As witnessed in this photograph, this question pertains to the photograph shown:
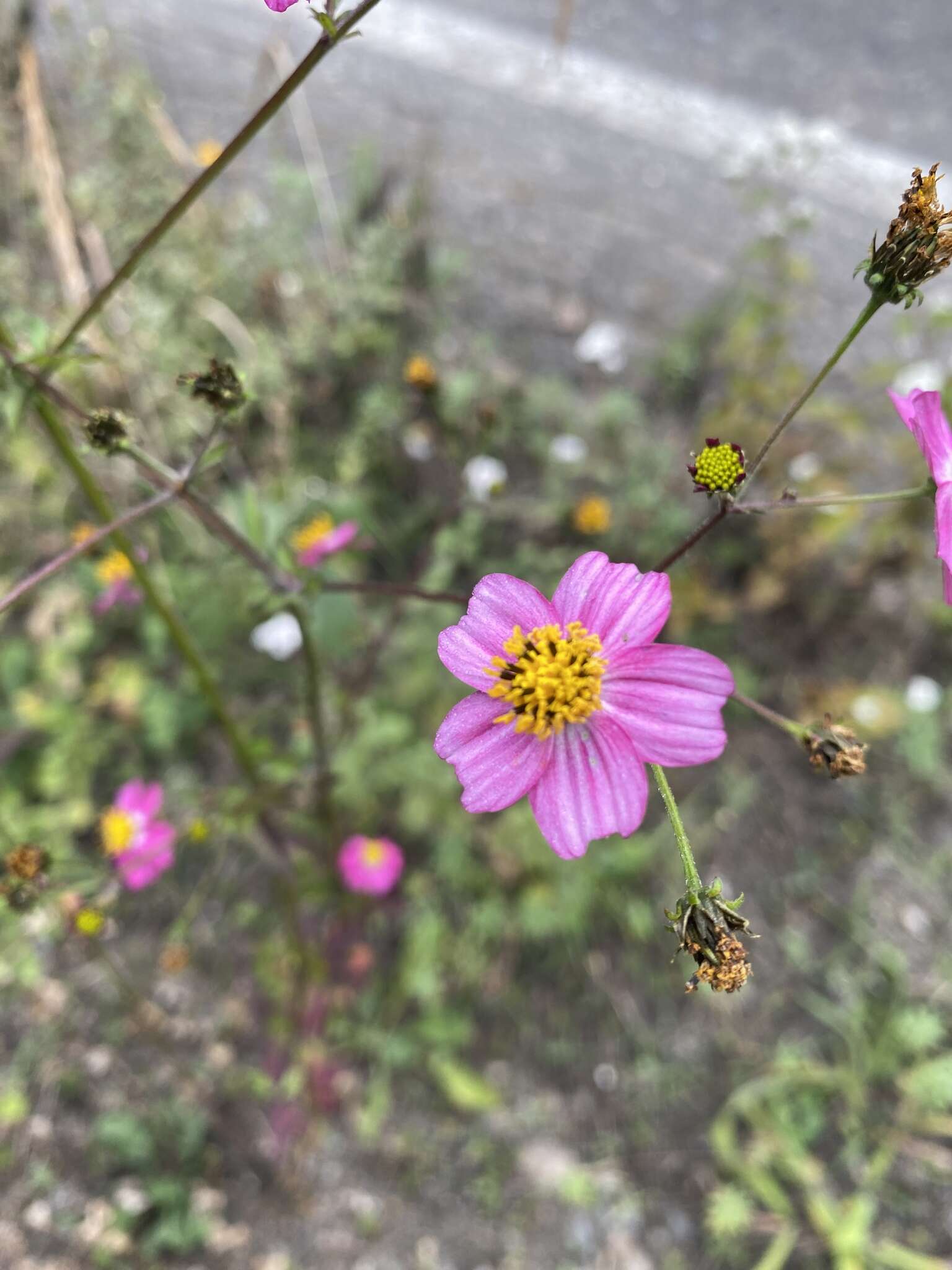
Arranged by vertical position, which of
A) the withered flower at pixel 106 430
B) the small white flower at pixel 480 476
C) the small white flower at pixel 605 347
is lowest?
the withered flower at pixel 106 430

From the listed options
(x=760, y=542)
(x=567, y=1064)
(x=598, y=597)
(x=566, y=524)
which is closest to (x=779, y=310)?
(x=760, y=542)

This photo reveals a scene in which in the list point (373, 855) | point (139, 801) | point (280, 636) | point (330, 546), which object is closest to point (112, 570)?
point (280, 636)

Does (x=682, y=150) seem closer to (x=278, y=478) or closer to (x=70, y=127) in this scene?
(x=278, y=478)

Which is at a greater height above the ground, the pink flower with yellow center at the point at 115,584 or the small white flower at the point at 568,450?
the small white flower at the point at 568,450

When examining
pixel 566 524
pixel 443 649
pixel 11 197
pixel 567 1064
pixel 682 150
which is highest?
pixel 682 150

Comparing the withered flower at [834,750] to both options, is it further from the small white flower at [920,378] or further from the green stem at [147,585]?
the small white flower at [920,378]

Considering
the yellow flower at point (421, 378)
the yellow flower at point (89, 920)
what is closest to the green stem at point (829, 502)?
the yellow flower at point (421, 378)
